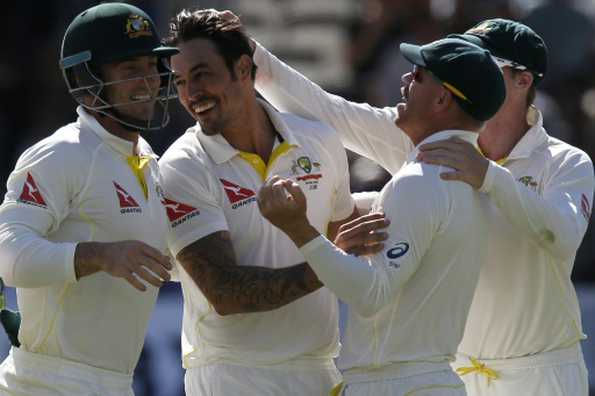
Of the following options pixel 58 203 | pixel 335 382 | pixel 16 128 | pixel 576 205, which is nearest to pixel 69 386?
pixel 58 203

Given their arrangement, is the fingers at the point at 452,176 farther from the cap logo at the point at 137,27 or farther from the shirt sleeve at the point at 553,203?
the cap logo at the point at 137,27

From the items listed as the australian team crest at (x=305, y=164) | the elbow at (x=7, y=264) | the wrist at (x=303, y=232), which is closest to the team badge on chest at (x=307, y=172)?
the australian team crest at (x=305, y=164)

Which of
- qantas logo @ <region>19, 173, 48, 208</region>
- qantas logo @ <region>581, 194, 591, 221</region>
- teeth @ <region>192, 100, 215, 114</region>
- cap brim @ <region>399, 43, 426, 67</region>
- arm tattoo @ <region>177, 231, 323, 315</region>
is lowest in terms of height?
arm tattoo @ <region>177, 231, 323, 315</region>

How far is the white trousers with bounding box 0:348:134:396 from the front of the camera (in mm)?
5113

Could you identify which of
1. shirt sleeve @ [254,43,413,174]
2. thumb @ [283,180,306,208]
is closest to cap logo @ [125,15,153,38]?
shirt sleeve @ [254,43,413,174]

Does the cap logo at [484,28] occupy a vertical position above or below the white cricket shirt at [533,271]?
above

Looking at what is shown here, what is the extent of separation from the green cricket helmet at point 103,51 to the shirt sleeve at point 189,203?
0.71 ft

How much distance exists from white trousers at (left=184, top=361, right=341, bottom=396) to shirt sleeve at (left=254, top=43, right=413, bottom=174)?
100 cm

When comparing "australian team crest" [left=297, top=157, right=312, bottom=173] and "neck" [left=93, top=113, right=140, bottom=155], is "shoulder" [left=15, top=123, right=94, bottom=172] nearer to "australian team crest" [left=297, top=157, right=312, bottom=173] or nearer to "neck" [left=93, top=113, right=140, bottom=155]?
"neck" [left=93, top=113, right=140, bottom=155]

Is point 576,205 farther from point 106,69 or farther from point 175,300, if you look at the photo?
point 175,300

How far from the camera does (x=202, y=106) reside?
18.5ft

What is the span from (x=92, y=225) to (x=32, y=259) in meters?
0.32

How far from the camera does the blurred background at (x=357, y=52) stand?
31.6ft

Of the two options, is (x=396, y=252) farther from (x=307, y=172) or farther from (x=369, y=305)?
(x=307, y=172)
